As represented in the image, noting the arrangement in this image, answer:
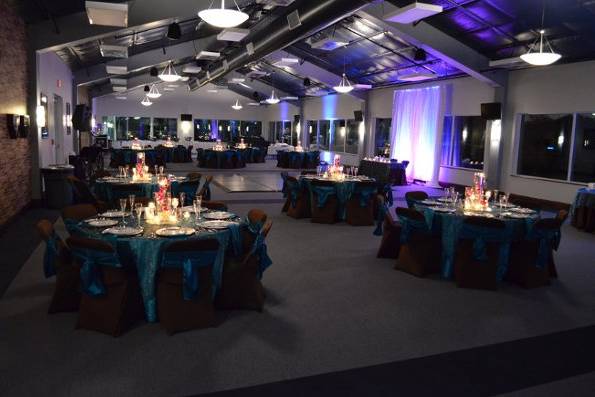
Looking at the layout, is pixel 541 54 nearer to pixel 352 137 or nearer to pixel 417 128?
pixel 417 128

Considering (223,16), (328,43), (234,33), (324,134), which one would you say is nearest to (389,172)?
(328,43)

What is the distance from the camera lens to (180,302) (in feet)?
12.4

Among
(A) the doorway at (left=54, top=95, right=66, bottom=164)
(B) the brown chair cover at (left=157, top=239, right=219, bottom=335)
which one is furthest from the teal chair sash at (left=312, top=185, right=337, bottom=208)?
(A) the doorway at (left=54, top=95, right=66, bottom=164)

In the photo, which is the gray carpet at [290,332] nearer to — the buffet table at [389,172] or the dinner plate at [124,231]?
the dinner plate at [124,231]

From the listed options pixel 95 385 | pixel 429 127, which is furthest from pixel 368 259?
pixel 429 127

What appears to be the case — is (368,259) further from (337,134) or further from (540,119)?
(337,134)

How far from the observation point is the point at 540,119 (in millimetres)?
11906

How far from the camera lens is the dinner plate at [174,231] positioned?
12.8 feet

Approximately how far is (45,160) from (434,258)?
854cm

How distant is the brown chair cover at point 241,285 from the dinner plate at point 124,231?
776mm

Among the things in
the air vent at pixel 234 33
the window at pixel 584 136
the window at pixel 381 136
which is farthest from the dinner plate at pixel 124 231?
the window at pixel 381 136

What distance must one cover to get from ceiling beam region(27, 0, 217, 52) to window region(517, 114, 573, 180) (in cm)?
803

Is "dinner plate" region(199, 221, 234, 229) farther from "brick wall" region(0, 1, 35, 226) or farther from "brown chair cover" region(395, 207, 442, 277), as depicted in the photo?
"brick wall" region(0, 1, 35, 226)

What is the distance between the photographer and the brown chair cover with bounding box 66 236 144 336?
12.1ft
